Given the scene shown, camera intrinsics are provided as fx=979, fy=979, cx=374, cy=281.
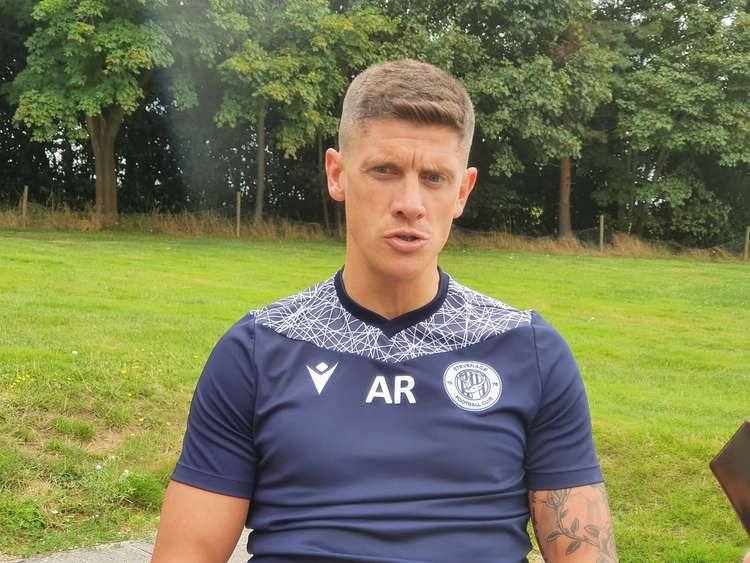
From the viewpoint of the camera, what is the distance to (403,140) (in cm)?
230

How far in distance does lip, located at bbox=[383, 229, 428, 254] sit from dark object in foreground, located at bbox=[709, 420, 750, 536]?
2.68 feet

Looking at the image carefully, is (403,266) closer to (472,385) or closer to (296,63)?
(472,385)

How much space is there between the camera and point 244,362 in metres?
2.25

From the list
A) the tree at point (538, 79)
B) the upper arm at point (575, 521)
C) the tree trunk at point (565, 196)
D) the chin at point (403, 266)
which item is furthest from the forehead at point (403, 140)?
the tree trunk at point (565, 196)

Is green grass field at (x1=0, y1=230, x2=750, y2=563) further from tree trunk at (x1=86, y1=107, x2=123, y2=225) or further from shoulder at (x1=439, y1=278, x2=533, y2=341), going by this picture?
tree trunk at (x1=86, y1=107, x2=123, y2=225)

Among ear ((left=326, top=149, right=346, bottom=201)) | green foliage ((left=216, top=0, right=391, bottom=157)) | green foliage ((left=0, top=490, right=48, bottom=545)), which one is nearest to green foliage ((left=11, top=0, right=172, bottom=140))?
green foliage ((left=216, top=0, right=391, bottom=157))

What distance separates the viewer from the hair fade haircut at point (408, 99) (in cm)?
228

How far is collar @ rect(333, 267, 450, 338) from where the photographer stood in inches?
93.0

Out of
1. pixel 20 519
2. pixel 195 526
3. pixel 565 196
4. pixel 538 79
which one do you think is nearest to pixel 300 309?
pixel 195 526

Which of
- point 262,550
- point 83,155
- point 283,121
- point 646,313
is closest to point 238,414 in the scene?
point 262,550

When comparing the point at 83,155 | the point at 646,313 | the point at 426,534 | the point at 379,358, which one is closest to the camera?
the point at 426,534

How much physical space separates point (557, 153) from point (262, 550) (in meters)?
25.3

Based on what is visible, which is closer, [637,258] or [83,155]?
[637,258]

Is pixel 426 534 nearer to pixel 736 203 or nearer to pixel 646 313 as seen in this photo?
pixel 646 313
